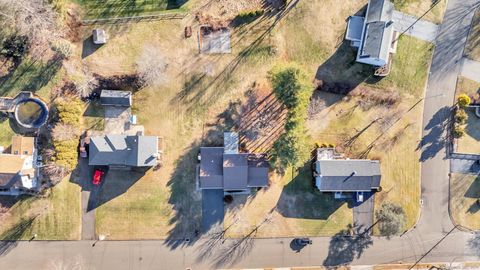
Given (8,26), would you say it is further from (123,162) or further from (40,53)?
(123,162)

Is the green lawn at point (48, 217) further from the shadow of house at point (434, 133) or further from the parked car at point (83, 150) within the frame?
the shadow of house at point (434, 133)

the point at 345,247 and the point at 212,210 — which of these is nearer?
the point at 212,210

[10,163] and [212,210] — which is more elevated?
[10,163]

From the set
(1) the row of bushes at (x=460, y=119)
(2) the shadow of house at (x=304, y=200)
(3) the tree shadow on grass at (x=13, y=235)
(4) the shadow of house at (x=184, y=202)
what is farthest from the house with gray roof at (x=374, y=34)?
(3) the tree shadow on grass at (x=13, y=235)

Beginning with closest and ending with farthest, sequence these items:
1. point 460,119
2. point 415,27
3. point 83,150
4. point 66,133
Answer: point 66,133
point 83,150
point 460,119
point 415,27

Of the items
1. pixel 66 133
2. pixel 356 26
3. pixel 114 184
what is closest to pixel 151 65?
pixel 66 133

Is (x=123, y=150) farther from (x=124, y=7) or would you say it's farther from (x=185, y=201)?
(x=124, y=7)
